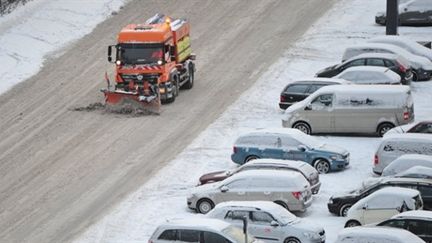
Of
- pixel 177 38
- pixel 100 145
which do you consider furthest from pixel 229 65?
pixel 100 145

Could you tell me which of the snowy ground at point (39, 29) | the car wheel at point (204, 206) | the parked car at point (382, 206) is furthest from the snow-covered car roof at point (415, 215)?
the snowy ground at point (39, 29)

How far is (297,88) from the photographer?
4656 cm

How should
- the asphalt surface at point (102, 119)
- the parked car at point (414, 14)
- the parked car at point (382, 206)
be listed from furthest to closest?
the parked car at point (414, 14) < the asphalt surface at point (102, 119) < the parked car at point (382, 206)

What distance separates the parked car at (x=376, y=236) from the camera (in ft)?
98.0

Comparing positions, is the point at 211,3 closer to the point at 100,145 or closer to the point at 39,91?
the point at 39,91

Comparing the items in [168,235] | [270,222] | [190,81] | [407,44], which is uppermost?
[168,235]

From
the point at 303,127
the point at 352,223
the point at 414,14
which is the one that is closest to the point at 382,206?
A: the point at 352,223

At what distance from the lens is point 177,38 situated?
1960 inches

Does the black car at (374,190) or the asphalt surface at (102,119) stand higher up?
the black car at (374,190)

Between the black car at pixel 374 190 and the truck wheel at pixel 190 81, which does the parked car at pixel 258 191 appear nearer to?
the black car at pixel 374 190

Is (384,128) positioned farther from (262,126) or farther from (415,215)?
(415,215)

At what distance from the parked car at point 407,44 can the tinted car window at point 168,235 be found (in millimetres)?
23757

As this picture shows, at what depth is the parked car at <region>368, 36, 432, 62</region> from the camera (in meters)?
52.3

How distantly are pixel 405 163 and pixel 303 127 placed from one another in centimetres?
740
